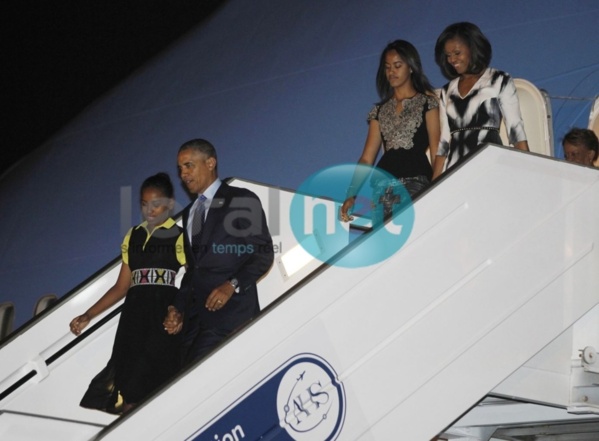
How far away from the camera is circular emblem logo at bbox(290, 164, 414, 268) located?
301 centimetres

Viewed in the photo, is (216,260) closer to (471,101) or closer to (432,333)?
(432,333)

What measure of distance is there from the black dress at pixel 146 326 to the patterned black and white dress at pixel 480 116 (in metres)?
1.18

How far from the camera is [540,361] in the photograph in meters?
3.23

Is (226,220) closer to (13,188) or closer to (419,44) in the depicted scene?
(419,44)

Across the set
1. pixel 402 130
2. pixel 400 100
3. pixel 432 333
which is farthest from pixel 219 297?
pixel 400 100

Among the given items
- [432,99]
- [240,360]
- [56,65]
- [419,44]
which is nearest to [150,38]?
[56,65]

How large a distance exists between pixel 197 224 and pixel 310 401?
3.55ft

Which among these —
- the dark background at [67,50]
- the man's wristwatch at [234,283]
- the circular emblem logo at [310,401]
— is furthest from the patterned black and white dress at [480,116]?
the dark background at [67,50]

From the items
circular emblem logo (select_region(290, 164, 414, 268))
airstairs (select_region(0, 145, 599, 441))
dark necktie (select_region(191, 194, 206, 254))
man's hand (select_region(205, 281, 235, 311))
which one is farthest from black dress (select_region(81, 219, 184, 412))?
circular emblem logo (select_region(290, 164, 414, 268))

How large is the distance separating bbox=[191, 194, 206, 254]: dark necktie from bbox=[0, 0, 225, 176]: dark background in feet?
20.9

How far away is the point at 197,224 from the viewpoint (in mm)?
3742

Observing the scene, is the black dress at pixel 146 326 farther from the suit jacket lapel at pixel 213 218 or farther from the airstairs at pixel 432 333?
the airstairs at pixel 432 333

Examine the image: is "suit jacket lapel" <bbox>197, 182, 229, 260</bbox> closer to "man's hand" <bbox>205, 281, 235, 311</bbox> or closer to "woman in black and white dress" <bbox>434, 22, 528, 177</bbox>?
"man's hand" <bbox>205, 281, 235, 311</bbox>

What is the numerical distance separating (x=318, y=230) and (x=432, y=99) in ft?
3.61
